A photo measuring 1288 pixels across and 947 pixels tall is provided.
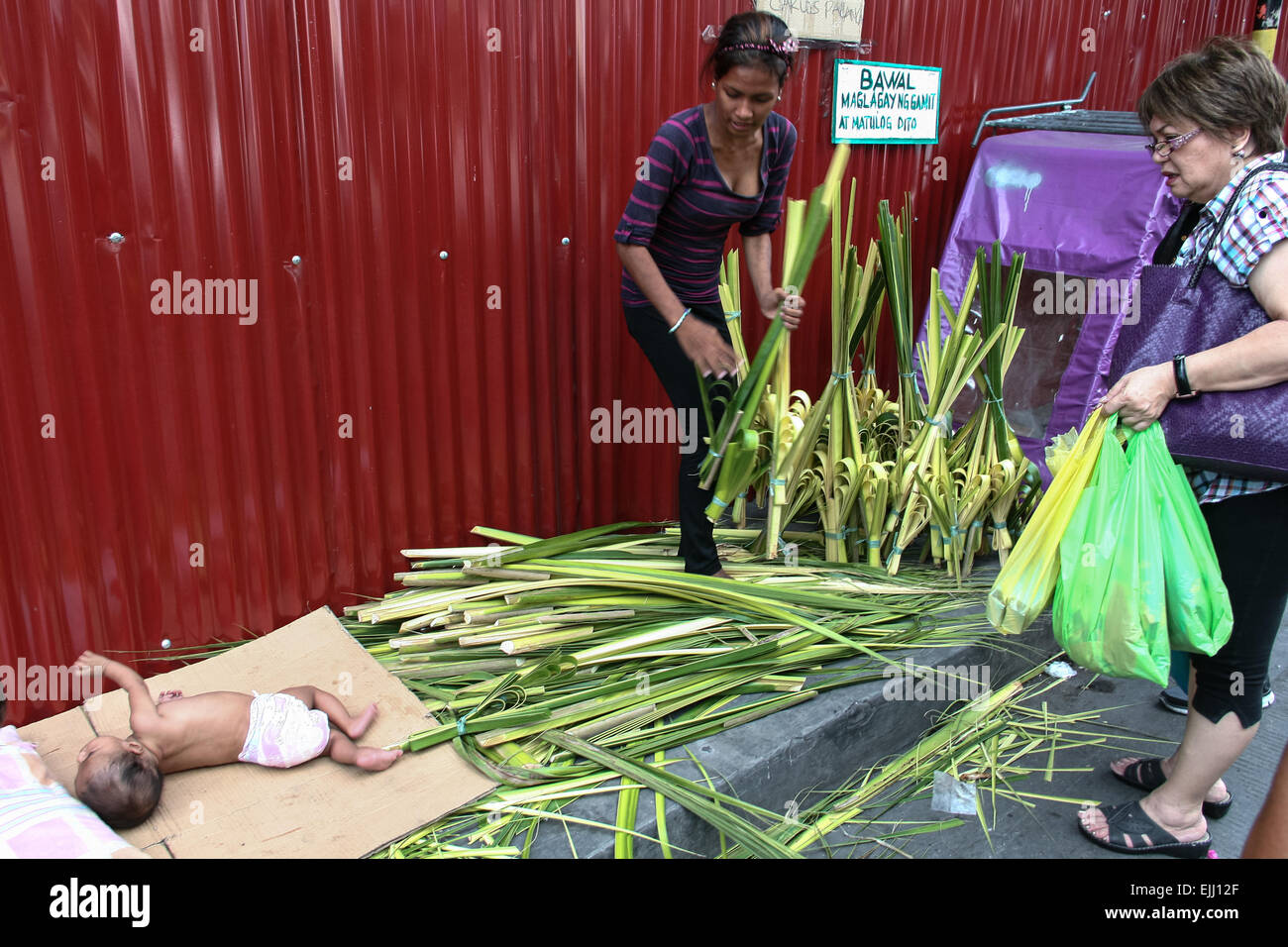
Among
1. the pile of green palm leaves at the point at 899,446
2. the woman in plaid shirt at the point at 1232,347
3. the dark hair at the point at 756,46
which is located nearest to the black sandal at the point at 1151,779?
the woman in plaid shirt at the point at 1232,347

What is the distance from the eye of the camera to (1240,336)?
196cm

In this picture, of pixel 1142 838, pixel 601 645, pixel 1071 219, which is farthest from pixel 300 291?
pixel 1071 219

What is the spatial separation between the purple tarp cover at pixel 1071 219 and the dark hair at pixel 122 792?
12.7ft

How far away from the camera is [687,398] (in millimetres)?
2934

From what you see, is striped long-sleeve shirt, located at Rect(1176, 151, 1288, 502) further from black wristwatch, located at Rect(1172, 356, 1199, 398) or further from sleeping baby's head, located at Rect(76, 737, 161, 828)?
sleeping baby's head, located at Rect(76, 737, 161, 828)

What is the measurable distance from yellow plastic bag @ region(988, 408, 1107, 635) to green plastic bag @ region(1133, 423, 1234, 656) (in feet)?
0.49

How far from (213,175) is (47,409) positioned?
772mm

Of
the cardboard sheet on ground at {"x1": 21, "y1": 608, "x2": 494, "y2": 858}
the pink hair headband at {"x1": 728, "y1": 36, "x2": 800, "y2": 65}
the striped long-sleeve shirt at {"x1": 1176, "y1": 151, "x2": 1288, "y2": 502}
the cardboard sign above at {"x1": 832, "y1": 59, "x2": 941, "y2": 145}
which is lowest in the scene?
the cardboard sheet on ground at {"x1": 21, "y1": 608, "x2": 494, "y2": 858}

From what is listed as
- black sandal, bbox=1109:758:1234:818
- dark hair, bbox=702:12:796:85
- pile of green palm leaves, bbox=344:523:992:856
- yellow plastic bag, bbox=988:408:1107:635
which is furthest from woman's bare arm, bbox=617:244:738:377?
black sandal, bbox=1109:758:1234:818

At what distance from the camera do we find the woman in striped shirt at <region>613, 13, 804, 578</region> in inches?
98.7

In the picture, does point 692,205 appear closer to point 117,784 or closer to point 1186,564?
point 1186,564

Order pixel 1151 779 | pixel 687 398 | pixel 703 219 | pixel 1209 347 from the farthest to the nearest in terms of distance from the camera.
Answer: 1. pixel 687 398
2. pixel 703 219
3. pixel 1151 779
4. pixel 1209 347

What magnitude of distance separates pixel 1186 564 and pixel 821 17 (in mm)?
2829

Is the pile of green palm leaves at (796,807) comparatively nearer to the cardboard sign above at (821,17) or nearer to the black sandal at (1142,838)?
the black sandal at (1142,838)
